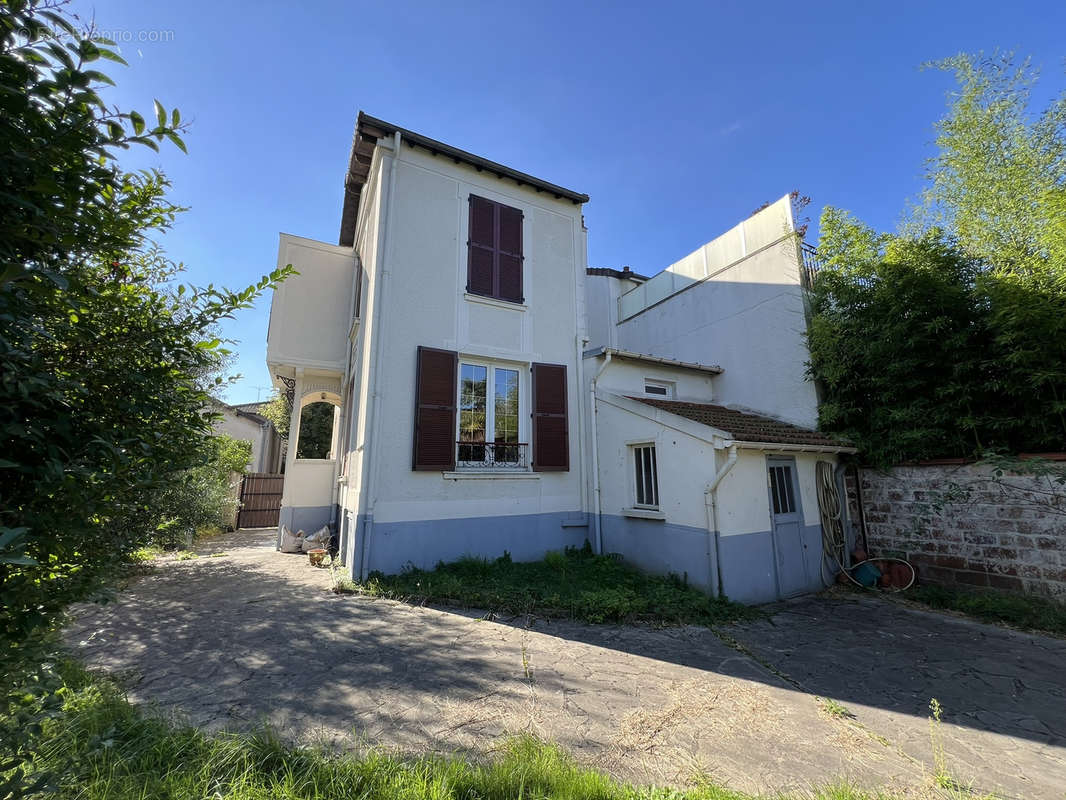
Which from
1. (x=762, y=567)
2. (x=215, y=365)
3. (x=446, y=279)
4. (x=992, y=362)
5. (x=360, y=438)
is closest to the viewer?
(x=215, y=365)

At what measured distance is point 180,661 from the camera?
161 inches

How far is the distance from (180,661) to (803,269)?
1127 centimetres

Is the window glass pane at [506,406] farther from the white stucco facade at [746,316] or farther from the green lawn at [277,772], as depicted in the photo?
the green lawn at [277,772]

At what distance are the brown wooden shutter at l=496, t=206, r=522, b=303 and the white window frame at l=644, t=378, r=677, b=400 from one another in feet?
11.0

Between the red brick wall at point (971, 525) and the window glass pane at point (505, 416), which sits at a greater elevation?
the window glass pane at point (505, 416)

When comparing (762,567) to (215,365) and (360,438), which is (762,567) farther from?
(215,365)

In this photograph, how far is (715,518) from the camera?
6.20 metres

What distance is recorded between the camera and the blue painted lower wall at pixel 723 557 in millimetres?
6238

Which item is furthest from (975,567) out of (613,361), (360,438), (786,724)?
(360,438)

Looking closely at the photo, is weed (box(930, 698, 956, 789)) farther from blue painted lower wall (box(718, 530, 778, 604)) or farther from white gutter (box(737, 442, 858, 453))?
white gutter (box(737, 442, 858, 453))

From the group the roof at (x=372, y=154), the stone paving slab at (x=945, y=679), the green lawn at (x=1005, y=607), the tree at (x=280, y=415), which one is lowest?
the stone paving slab at (x=945, y=679)

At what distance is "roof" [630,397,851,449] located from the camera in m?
6.85

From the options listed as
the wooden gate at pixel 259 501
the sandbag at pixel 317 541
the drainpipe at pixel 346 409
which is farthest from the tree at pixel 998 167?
the wooden gate at pixel 259 501

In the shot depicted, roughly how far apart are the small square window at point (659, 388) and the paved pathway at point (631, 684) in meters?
4.77
